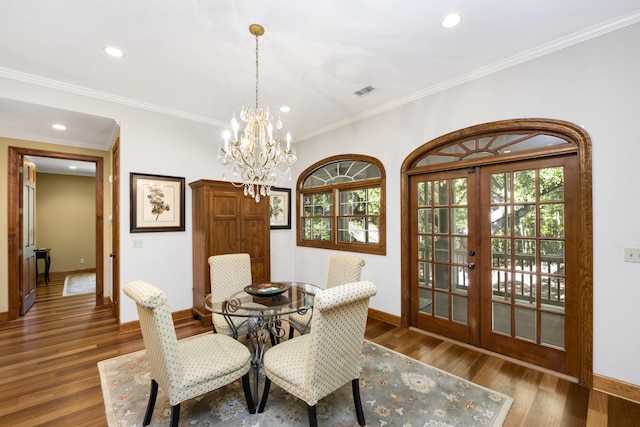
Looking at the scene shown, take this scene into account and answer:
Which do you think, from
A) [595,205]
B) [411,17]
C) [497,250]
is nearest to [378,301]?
[497,250]

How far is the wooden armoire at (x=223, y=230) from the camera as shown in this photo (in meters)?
3.67

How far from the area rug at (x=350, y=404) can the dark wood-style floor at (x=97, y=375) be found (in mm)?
118

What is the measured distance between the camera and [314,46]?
8.04 feet

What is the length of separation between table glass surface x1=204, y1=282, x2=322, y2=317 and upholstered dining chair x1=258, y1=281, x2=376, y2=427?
341 millimetres

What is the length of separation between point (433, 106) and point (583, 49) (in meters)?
1.30

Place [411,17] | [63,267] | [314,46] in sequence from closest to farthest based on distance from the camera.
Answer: [411,17]
[314,46]
[63,267]

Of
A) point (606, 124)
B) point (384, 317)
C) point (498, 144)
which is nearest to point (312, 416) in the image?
point (384, 317)

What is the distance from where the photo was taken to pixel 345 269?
2957 mm

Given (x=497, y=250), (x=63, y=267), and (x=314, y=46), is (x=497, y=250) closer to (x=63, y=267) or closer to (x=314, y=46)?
(x=314, y=46)

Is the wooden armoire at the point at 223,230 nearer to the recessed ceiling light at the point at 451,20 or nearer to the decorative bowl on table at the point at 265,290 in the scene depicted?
the decorative bowl on table at the point at 265,290

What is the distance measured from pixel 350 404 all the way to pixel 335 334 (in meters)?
0.84

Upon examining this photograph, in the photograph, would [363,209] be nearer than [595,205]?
No

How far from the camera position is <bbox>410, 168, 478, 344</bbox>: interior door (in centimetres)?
305

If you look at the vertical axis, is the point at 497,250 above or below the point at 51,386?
above
